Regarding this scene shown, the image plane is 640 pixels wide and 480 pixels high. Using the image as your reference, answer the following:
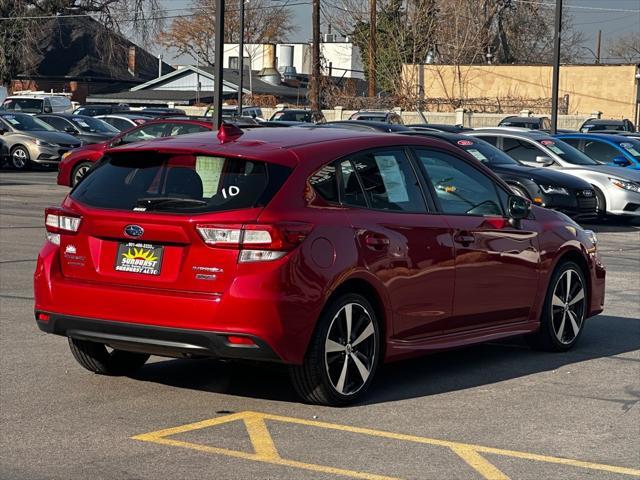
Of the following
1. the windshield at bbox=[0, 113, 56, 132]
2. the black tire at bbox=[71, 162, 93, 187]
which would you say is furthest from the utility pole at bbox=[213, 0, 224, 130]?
the windshield at bbox=[0, 113, 56, 132]

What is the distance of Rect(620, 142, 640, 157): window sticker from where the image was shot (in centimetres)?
2590

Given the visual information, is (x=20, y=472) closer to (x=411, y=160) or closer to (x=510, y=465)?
(x=510, y=465)

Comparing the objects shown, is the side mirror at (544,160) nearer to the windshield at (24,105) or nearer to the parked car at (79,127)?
the parked car at (79,127)

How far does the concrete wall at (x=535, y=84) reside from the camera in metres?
64.1

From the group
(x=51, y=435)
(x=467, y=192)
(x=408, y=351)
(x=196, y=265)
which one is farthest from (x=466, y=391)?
(x=51, y=435)

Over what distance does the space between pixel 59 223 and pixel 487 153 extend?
580 inches

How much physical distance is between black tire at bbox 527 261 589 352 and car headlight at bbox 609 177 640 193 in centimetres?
1307

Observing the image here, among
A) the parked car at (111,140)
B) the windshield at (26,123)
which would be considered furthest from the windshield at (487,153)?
the windshield at (26,123)

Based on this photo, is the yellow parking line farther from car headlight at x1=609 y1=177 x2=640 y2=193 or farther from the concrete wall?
the concrete wall

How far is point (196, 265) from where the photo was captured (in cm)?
693

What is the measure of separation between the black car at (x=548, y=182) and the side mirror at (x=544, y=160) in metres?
1.31

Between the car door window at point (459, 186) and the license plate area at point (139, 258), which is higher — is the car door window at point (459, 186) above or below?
above

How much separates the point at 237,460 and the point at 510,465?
54.5 inches

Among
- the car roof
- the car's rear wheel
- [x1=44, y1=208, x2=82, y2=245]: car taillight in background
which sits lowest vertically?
the car's rear wheel
